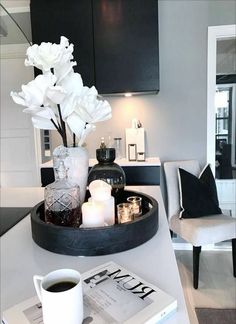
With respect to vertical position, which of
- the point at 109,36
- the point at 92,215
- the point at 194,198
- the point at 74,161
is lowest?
the point at 194,198

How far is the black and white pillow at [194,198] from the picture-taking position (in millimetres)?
2277

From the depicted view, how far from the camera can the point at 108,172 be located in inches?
43.7

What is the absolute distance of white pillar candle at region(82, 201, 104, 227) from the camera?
2.79 ft

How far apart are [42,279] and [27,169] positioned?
348cm

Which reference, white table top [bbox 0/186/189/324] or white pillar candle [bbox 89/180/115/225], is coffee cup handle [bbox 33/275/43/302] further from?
white pillar candle [bbox 89/180/115/225]

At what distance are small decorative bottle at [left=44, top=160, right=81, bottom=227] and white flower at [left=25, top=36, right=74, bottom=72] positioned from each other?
1.04 ft

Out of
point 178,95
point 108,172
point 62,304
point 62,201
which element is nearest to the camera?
point 62,304

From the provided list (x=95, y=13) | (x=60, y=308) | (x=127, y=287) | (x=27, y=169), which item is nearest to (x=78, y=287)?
(x=60, y=308)

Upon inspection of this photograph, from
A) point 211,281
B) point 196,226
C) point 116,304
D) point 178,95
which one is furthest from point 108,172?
point 178,95

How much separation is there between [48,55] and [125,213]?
59 centimetres

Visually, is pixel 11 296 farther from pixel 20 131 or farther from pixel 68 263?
pixel 20 131

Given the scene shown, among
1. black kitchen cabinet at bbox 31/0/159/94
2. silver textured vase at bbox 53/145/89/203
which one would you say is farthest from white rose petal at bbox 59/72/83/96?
black kitchen cabinet at bbox 31/0/159/94

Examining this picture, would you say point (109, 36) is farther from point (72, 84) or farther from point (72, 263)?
point (72, 263)

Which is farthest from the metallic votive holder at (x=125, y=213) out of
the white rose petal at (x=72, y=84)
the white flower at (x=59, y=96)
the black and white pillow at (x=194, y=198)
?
the black and white pillow at (x=194, y=198)
